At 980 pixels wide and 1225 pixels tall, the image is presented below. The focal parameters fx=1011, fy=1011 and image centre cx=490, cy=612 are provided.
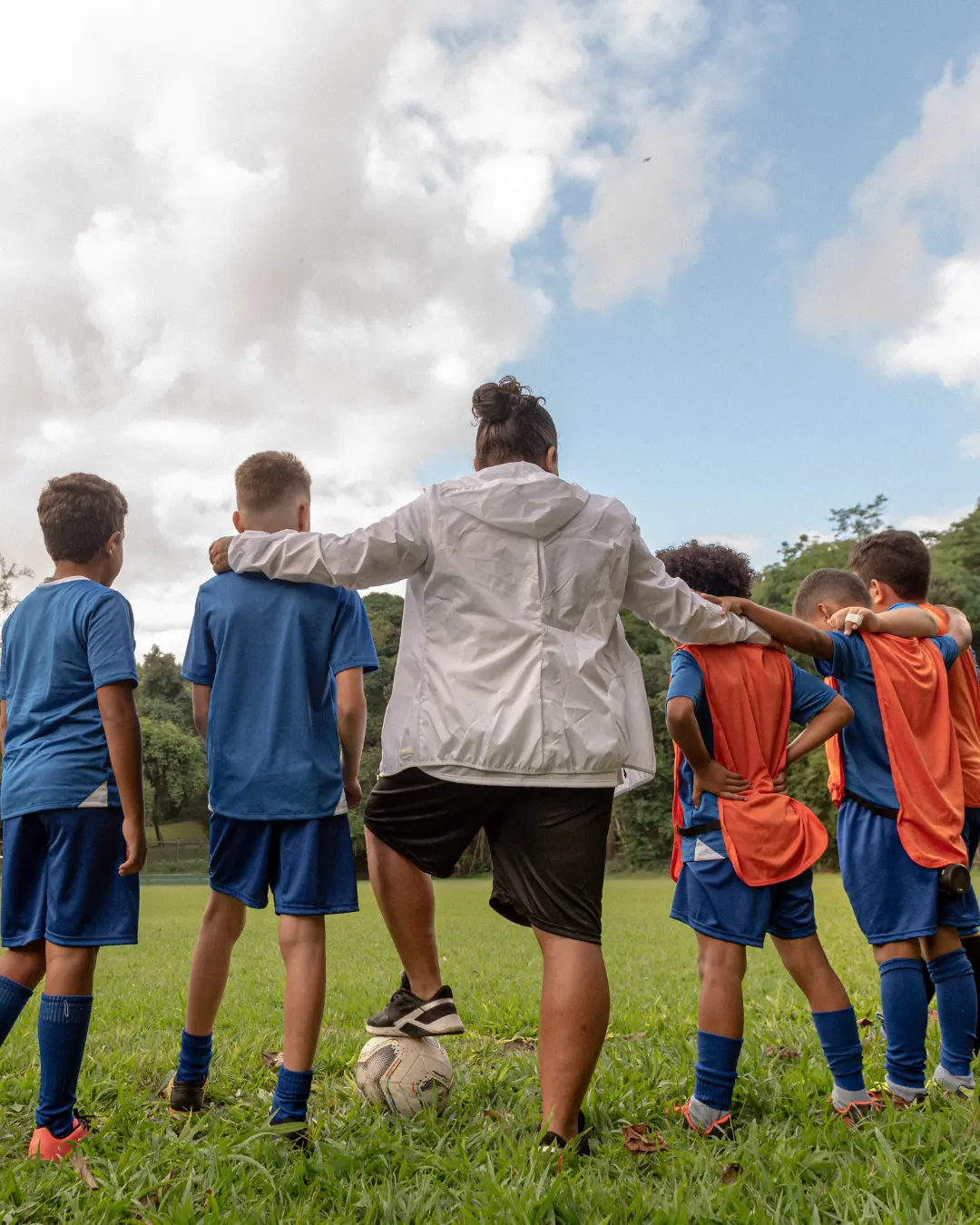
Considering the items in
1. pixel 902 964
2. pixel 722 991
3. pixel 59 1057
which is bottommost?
pixel 59 1057

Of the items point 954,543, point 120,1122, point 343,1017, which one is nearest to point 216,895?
point 120,1122

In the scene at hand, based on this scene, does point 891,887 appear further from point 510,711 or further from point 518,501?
point 518,501

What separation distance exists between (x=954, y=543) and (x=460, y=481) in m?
41.0

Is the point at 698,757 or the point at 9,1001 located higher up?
the point at 698,757

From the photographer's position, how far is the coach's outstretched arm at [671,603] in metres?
3.55

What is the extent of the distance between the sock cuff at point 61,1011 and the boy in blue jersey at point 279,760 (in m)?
0.36

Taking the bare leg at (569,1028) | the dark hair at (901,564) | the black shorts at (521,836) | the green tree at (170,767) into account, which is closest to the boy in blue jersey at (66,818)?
the black shorts at (521,836)

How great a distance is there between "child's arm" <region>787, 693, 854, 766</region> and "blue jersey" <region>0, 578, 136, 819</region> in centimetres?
235

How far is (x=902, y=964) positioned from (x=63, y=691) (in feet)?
10.0

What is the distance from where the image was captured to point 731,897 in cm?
341

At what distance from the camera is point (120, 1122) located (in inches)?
137

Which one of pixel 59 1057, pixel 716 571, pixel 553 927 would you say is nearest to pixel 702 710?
pixel 716 571

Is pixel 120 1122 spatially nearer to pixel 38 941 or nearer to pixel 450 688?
pixel 38 941

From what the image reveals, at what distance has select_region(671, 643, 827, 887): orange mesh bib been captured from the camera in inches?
134
